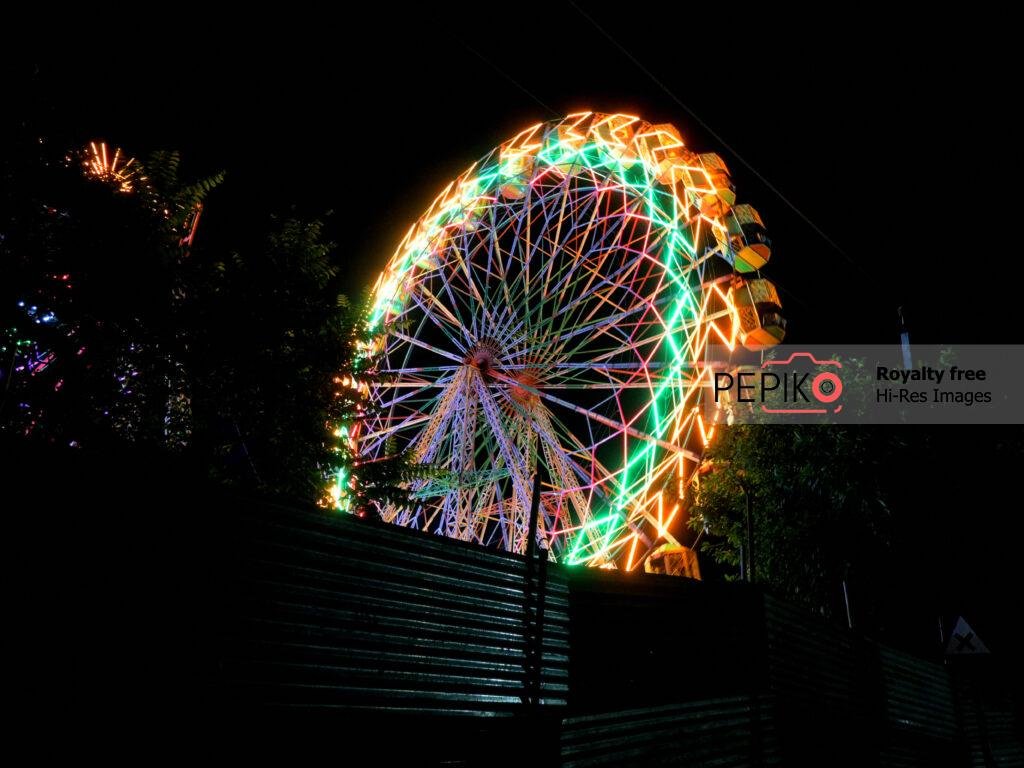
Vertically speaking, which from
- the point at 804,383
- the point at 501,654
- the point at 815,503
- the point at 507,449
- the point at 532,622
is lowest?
the point at 501,654

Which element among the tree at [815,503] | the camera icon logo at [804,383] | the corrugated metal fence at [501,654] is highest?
the camera icon logo at [804,383]

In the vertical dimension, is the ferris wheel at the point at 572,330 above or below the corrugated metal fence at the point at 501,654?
above

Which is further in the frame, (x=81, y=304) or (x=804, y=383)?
(x=804, y=383)

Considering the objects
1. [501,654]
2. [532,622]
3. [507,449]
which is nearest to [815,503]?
[507,449]

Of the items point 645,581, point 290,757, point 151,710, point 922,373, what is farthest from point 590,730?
point 922,373

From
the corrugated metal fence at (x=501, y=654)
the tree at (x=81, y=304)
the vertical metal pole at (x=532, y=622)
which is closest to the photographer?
the corrugated metal fence at (x=501, y=654)

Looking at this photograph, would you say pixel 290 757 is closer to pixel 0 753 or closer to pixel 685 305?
pixel 0 753

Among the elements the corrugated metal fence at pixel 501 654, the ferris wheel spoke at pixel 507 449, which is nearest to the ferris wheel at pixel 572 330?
the ferris wheel spoke at pixel 507 449

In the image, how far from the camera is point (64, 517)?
101 inches

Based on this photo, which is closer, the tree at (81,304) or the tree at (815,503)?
the tree at (81,304)

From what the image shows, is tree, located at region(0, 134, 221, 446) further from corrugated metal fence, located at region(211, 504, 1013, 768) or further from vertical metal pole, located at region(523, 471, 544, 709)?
vertical metal pole, located at region(523, 471, 544, 709)

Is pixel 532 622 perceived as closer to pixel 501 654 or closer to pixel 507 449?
pixel 501 654

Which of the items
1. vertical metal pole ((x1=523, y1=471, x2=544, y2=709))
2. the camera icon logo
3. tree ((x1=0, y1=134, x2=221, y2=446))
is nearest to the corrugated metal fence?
vertical metal pole ((x1=523, y1=471, x2=544, y2=709))

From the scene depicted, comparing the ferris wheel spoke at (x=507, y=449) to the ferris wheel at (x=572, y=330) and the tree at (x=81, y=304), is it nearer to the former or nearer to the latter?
the ferris wheel at (x=572, y=330)
